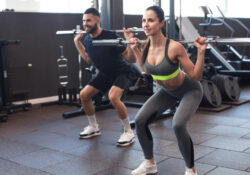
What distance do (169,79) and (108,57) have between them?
1.17 m

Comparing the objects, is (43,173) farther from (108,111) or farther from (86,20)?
(108,111)

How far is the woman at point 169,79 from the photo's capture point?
7.14 ft

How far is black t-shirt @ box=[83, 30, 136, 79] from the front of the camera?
3.31 m

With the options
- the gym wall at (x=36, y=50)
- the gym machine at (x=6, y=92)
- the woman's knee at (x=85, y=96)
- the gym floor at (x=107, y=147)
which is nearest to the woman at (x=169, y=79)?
the gym floor at (x=107, y=147)

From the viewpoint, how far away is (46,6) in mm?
5680

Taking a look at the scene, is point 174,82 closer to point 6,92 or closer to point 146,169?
point 146,169

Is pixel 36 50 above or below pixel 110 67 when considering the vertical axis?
above

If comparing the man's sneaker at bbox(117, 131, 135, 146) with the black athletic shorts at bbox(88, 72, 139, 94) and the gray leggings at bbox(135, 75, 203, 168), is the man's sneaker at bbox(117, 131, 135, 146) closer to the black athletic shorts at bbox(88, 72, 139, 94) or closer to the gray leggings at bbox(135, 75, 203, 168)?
the black athletic shorts at bbox(88, 72, 139, 94)

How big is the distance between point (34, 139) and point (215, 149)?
1.86 meters

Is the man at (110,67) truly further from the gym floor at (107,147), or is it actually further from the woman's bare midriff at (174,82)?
the woman's bare midriff at (174,82)

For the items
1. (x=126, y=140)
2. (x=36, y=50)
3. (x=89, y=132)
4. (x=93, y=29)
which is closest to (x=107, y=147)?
(x=126, y=140)

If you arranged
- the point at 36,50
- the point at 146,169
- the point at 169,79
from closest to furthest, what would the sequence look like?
1. the point at 169,79
2. the point at 146,169
3. the point at 36,50

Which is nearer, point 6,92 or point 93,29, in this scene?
point 93,29

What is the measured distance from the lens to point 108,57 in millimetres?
3305
